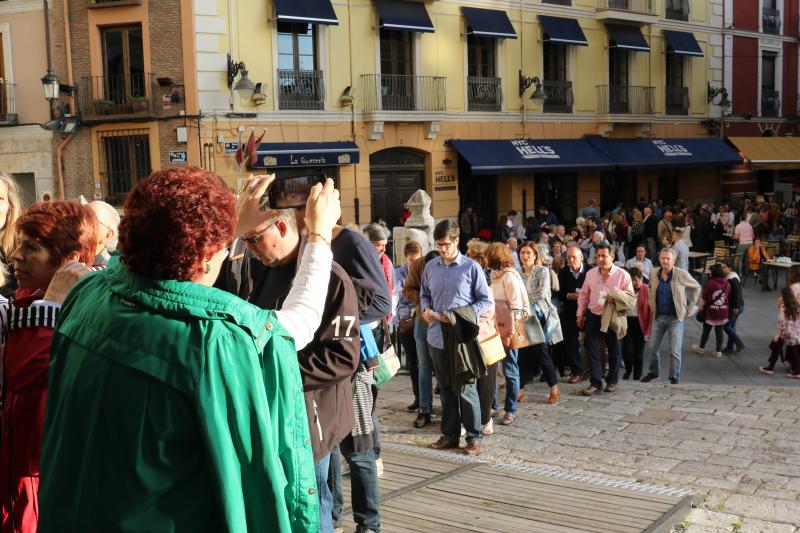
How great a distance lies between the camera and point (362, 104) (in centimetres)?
2239

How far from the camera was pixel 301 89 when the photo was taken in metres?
21.6

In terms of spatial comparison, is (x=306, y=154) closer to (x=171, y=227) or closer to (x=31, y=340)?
(x=31, y=340)

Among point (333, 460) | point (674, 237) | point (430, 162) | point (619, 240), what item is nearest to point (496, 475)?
point (333, 460)

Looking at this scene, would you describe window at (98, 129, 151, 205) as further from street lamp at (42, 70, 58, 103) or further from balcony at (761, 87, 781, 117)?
balcony at (761, 87, 781, 117)

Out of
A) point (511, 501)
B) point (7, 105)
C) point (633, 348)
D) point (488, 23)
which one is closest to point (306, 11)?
point (488, 23)

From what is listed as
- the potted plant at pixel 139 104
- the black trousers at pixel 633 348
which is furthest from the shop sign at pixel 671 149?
the black trousers at pixel 633 348

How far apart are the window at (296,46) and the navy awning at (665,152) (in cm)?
991

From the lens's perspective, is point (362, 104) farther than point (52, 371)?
Yes

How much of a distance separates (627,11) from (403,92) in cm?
878

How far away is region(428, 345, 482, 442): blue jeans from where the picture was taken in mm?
7066

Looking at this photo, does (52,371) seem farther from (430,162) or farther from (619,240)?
(430,162)

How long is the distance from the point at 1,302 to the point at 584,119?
25683mm

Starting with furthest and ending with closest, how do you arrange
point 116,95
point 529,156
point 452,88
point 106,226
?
point 529,156 → point 452,88 → point 116,95 → point 106,226

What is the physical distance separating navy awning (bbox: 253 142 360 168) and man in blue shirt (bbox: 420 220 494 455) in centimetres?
1363
